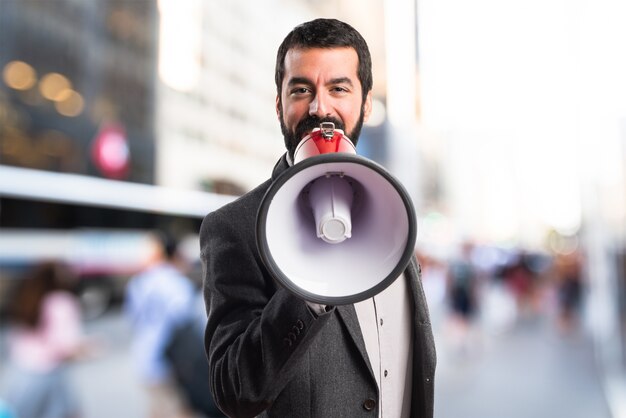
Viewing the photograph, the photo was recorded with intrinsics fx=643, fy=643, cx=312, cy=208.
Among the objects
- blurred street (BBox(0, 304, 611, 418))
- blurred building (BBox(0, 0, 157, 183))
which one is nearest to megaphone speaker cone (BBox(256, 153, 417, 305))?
blurred street (BBox(0, 304, 611, 418))

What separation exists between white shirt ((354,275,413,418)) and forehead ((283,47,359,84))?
341 millimetres

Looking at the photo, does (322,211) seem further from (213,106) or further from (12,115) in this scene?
(12,115)

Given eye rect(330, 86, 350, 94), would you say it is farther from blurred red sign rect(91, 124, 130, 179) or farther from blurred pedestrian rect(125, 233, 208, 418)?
blurred red sign rect(91, 124, 130, 179)

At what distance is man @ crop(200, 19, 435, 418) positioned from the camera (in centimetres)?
83

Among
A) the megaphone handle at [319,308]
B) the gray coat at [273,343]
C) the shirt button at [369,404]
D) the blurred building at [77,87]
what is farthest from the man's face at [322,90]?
the blurred building at [77,87]

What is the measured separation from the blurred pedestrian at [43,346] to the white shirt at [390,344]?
352 centimetres

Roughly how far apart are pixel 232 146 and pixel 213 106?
0.61 meters

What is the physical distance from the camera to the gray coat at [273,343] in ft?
2.69

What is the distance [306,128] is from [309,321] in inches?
9.8

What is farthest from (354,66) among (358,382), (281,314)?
(358,382)

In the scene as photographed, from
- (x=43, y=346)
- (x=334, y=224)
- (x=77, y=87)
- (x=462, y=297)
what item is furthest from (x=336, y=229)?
(x=77, y=87)

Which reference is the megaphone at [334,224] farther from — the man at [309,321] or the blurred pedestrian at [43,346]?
the blurred pedestrian at [43,346]

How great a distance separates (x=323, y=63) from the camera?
833 millimetres

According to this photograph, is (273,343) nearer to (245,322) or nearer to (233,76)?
(245,322)
